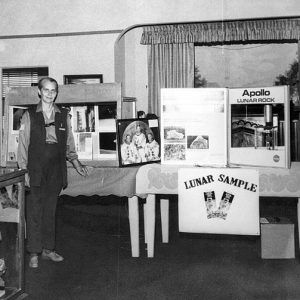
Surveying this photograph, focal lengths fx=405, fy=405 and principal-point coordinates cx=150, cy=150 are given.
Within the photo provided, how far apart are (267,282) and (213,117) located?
42.0 inches

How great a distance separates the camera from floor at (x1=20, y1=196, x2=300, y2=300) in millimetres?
2324

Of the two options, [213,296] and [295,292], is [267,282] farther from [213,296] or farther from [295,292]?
[213,296]

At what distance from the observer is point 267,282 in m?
2.47

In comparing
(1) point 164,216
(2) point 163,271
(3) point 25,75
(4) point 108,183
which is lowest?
(2) point 163,271

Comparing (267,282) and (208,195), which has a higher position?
(208,195)

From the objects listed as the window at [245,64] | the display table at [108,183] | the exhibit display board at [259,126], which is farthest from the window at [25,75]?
the exhibit display board at [259,126]

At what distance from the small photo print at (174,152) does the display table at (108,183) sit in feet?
0.75

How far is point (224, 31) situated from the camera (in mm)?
7227

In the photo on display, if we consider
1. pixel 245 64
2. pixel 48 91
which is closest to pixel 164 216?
pixel 48 91

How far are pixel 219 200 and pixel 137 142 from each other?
72 cm

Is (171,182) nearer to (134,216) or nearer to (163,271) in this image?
(134,216)

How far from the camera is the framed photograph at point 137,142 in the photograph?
277 cm

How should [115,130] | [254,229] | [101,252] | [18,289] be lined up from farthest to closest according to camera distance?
1. [101,252]
2. [115,130]
3. [254,229]
4. [18,289]

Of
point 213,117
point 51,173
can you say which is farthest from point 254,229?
point 51,173
